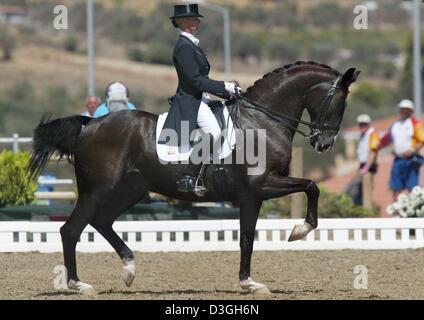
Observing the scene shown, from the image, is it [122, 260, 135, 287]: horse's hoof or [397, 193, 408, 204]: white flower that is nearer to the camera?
[122, 260, 135, 287]: horse's hoof

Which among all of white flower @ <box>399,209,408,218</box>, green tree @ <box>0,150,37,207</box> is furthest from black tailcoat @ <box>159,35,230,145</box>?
white flower @ <box>399,209,408,218</box>

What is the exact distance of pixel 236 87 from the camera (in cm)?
920

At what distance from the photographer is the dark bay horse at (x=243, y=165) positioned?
9.16 metres

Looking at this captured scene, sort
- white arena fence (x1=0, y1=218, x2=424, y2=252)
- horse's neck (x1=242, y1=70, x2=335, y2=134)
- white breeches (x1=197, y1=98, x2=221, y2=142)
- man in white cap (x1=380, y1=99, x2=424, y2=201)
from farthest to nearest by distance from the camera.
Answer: man in white cap (x1=380, y1=99, x2=424, y2=201)
white arena fence (x1=0, y1=218, x2=424, y2=252)
horse's neck (x1=242, y1=70, x2=335, y2=134)
white breeches (x1=197, y1=98, x2=221, y2=142)

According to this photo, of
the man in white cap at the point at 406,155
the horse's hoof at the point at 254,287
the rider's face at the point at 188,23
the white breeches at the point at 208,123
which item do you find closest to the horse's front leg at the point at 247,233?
the horse's hoof at the point at 254,287

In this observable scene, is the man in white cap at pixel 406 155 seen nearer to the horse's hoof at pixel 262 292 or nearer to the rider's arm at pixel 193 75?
the horse's hoof at pixel 262 292

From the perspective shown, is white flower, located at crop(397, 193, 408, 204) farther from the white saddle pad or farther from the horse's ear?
the white saddle pad

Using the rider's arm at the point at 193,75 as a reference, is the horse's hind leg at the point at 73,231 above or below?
below

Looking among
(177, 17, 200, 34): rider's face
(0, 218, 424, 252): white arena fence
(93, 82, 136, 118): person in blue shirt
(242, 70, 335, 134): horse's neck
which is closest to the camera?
(177, 17, 200, 34): rider's face

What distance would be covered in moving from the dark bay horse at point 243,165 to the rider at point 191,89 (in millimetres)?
171

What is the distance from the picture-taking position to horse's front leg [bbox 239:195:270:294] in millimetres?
9156

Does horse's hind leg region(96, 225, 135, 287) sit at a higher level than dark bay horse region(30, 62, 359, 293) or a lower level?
lower
